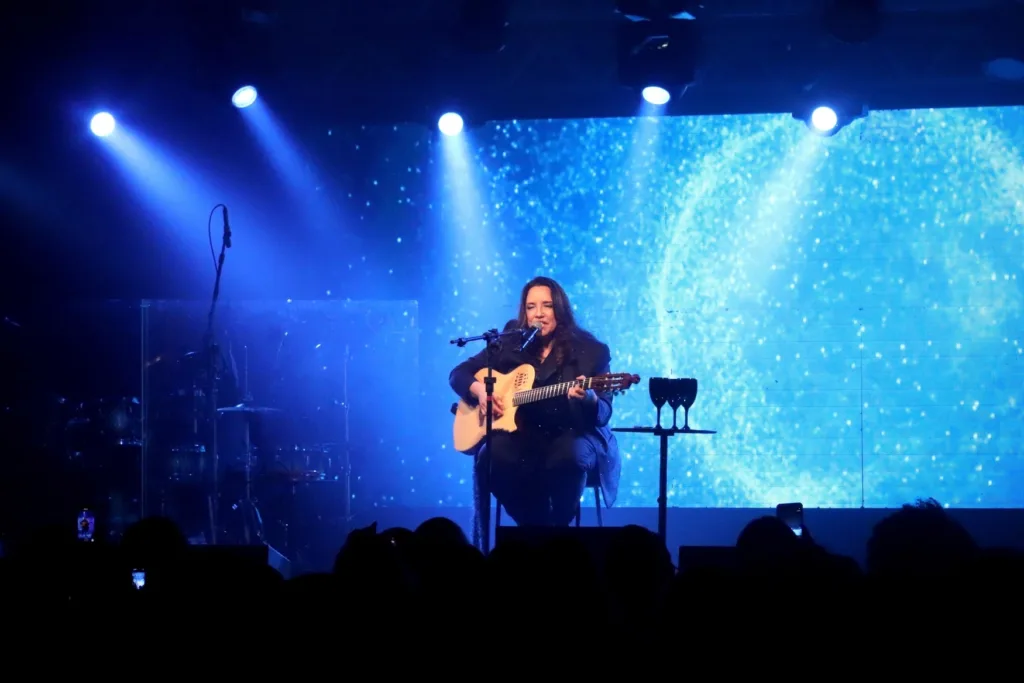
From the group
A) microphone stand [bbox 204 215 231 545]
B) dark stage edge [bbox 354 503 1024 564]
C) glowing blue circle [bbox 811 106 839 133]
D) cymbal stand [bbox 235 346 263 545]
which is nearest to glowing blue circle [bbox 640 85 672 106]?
glowing blue circle [bbox 811 106 839 133]

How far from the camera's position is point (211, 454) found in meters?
7.22

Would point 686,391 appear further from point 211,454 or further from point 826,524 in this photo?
point 211,454

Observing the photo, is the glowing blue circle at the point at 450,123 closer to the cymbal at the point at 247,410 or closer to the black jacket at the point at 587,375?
the black jacket at the point at 587,375

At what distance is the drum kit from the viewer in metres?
7.20

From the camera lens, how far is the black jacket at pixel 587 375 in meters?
6.02

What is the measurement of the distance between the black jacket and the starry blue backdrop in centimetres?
243

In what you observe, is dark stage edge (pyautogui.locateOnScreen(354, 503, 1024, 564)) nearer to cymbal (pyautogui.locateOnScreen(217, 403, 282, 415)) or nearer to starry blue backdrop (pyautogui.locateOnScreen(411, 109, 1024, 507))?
cymbal (pyautogui.locateOnScreen(217, 403, 282, 415))

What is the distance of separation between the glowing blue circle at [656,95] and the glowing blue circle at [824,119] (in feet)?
3.78

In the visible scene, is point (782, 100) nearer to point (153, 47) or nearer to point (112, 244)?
point (153, 47)

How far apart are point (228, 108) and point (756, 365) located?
4.72 metres

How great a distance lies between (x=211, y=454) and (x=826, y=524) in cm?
426

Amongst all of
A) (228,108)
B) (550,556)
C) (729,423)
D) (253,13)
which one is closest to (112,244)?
(228,108)

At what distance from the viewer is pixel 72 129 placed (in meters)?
7.89

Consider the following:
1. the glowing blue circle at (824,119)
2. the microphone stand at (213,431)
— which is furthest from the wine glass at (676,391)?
the microphone stand at (213,431)
